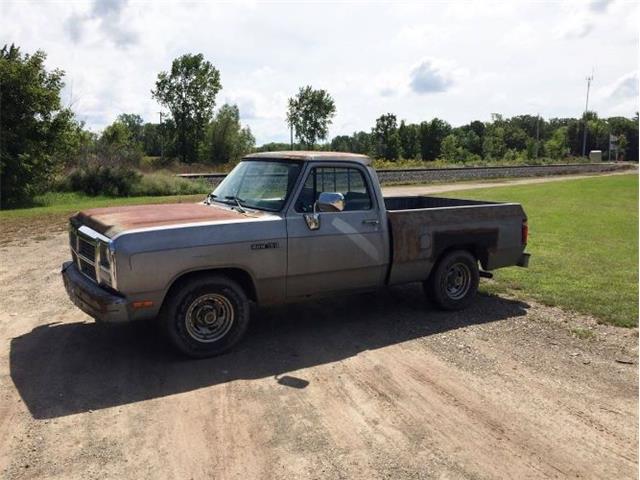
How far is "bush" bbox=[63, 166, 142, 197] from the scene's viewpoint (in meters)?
25.4

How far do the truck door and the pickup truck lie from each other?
0.04 feet

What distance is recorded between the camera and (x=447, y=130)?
10206 cm

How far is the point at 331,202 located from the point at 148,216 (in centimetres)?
183

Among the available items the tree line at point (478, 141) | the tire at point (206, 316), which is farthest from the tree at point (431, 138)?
the tire at point (206, 316)

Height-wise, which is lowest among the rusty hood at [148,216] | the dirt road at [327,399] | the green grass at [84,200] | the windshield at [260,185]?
the dirt road at [327,399]

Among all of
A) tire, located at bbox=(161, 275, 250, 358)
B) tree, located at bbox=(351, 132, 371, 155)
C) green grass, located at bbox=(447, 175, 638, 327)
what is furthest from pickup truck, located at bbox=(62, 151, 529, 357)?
tree, located at bbox=(351, 132, 371, 155)

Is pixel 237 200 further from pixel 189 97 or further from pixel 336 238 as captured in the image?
pixel 189 97

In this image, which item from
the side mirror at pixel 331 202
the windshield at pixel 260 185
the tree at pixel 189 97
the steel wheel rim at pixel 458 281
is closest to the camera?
the side mirror at pixel 331 202

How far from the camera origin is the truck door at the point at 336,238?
5.76m

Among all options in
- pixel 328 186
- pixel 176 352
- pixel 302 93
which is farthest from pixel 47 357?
pixel 302 93

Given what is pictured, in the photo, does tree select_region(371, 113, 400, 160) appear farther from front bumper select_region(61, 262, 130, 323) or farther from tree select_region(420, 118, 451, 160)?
front bumper select_region(61, 262, 130, 323)

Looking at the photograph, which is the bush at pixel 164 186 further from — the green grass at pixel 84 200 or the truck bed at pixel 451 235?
the truck bed at pixel 451 235

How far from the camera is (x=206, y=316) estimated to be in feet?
17.7

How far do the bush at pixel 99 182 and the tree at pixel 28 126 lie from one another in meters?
1.16
